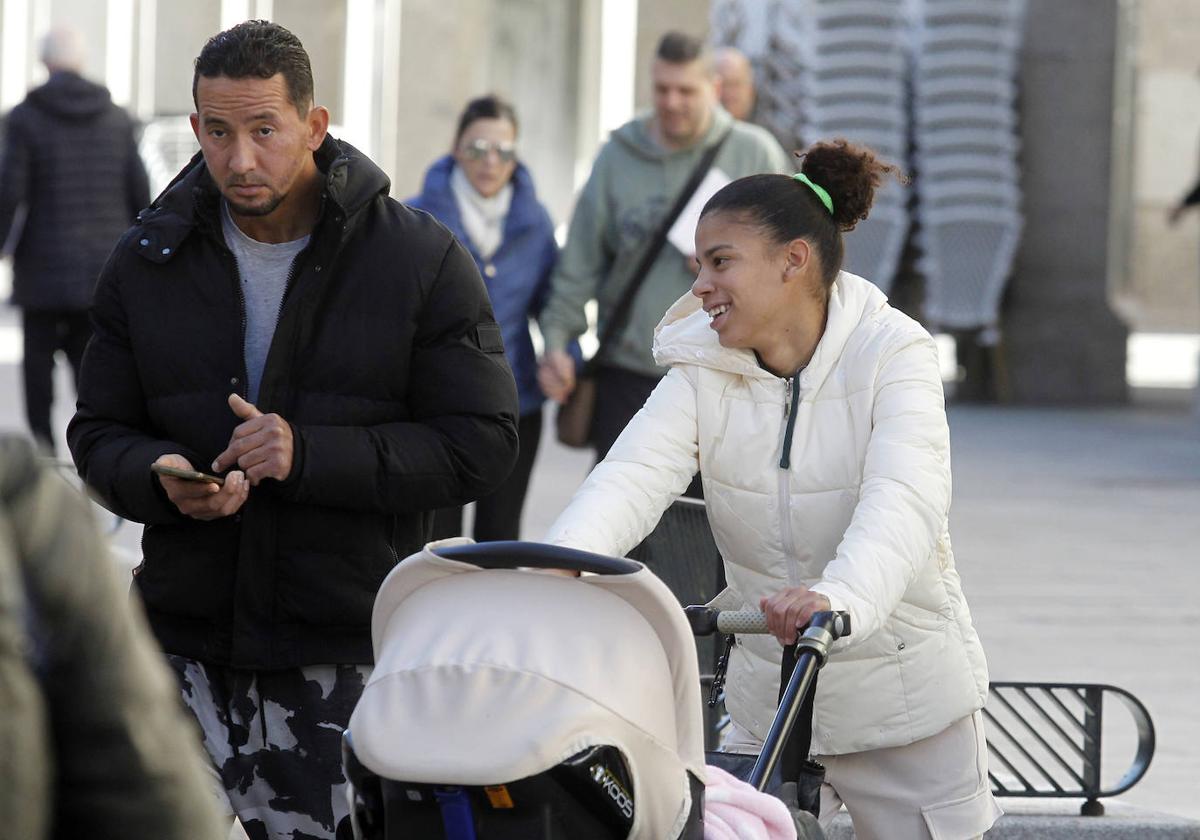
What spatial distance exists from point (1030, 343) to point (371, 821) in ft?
48.9

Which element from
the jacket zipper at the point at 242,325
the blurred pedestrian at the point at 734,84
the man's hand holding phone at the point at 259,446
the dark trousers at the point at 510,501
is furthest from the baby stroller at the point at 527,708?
the blurred pedestrian at the point at 734,84

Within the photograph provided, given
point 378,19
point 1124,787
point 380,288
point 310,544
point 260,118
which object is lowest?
point 1124,787

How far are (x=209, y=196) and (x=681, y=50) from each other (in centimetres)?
340

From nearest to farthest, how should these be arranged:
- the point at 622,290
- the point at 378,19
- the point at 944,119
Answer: the point at 622,290 < the point at 944,119 < the point at 378,19

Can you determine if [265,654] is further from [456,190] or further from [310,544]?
[456,190]

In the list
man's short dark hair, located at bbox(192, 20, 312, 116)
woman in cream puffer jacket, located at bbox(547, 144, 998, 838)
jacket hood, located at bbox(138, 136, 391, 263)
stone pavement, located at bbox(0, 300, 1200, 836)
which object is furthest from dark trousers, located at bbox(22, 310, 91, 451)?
woman in cream puffer jacket, located at bbox(547, 144, 998, 838)

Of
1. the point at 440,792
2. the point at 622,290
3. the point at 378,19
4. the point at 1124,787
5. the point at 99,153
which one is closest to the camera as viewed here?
the point at 440,792

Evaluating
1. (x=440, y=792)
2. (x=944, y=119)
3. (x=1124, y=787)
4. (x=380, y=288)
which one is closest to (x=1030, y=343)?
(x=944, y=119)

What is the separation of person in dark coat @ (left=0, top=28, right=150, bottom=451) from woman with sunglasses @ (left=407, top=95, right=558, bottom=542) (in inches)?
149

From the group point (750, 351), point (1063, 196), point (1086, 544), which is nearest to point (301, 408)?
point (750, 351)

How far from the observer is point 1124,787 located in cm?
521

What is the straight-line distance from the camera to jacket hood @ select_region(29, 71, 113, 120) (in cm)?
1089

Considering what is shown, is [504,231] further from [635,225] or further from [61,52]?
[61,52]

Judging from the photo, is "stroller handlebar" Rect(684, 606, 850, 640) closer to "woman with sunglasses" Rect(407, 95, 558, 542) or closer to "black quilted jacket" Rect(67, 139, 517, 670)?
"black quilted jacket" Rect(67, 139, 517, 670)
